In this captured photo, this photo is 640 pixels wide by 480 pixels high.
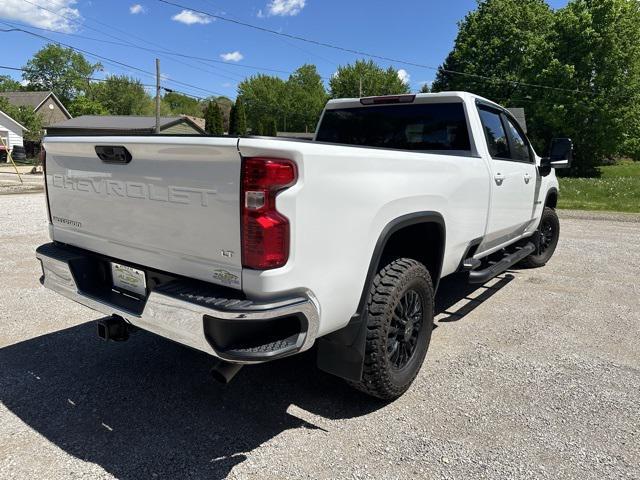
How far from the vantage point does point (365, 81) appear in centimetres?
→ 7206

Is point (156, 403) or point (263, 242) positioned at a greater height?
point (263, 242)

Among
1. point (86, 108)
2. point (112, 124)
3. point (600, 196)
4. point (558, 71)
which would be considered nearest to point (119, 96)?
point (86, 108)

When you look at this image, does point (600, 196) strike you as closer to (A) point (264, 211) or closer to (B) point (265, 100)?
(A) point (264, 211)

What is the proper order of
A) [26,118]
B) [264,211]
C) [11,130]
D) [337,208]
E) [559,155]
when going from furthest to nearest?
1. [26,118]
2. [11,130]
3. [559,155]
4. [337,208]
5. [264,211]

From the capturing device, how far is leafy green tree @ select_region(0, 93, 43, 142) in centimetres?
4438

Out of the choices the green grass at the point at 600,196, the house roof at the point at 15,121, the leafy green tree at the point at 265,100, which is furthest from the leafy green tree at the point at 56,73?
the green grass at the point at 600,196

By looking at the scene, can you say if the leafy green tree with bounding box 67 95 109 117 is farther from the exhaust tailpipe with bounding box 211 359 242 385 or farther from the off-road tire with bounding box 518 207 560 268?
the exhaust tailpipe with bounding box 211 359 242 385

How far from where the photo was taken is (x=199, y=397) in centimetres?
310

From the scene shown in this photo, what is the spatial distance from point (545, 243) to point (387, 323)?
4972 mm

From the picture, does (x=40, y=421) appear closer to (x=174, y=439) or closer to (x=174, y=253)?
(x=174, y=439)

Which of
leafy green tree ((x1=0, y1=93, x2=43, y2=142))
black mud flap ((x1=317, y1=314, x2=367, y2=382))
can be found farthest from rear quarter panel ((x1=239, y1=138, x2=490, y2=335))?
leafy green tree ((x1=0, y1=93, x2=43, y2=142))

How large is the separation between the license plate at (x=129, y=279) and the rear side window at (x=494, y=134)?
3.12 meters

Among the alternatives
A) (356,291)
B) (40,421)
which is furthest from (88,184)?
(356,291)

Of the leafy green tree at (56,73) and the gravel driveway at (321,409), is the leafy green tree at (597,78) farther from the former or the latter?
the leafy green tree at (56,73)
